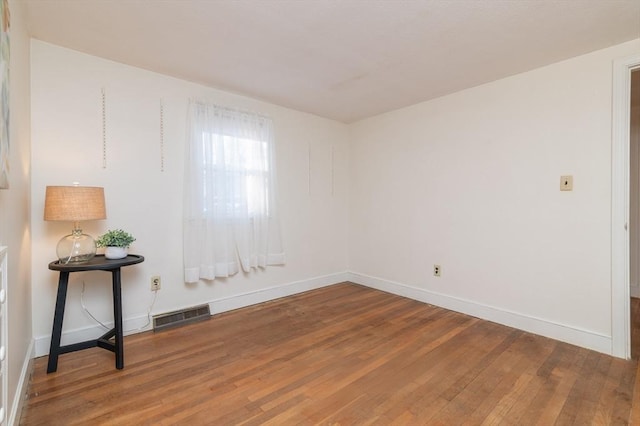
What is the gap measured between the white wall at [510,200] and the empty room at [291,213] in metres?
0.02

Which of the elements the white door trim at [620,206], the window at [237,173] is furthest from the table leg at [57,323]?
the white door trim at [620,206]

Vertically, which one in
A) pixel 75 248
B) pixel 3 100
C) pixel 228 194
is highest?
pixel 3 100

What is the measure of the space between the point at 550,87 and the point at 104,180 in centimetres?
375

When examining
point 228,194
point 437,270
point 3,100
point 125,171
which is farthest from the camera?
point 437,270

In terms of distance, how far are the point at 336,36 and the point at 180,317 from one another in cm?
269

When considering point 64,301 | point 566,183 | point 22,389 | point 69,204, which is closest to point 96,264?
point 64,301

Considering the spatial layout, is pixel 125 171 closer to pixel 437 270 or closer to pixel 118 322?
pixel 118 322

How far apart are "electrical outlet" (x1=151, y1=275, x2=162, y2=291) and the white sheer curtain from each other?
233mm

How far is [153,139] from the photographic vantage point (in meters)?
2.72

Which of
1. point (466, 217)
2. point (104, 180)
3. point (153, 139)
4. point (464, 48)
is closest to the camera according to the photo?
point (464, 48)

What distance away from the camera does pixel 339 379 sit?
1.94 meters

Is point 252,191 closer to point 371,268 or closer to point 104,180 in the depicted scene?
point 104,180

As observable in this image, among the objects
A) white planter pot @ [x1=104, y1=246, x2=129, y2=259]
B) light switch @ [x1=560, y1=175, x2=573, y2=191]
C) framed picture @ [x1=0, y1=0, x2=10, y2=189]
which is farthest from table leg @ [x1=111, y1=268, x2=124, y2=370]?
light switch @ [x1=560, y1=175, x2=573, y2=191]

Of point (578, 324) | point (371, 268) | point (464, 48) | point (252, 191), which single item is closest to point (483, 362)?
point (578, 324)
